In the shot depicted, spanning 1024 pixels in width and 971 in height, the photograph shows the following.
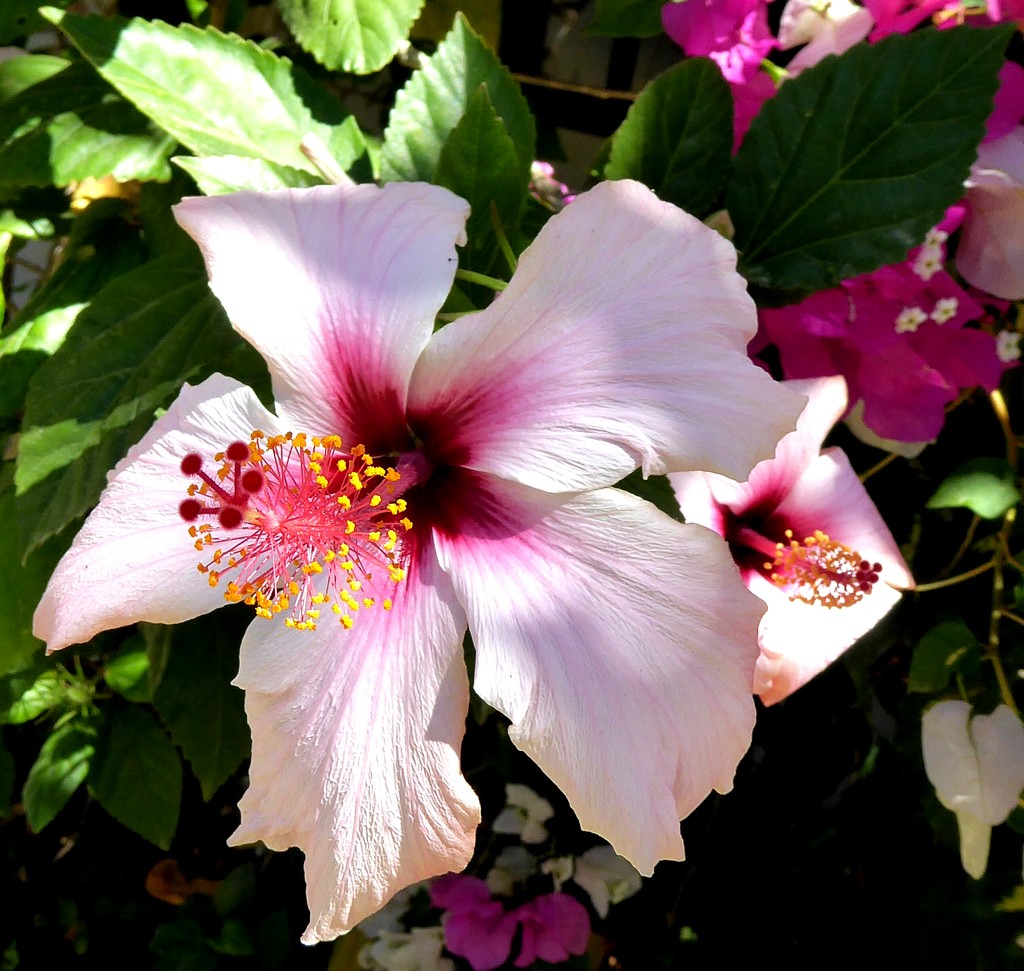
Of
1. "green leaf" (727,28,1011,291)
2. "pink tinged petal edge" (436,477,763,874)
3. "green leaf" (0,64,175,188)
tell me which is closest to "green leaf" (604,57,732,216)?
"green leaf" (727,28,1011,291)

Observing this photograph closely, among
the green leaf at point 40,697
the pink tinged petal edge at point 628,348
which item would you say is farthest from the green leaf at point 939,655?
the green leaf at point 40,697

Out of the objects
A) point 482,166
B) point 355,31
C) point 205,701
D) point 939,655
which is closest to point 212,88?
point 355,31

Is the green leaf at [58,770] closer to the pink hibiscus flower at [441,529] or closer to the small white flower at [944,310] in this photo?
the pink hibiscus flower at [441,529]

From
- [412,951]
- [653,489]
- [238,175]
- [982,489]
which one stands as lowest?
[412,951]

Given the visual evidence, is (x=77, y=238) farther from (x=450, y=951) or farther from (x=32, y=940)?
(x=32, y=940)

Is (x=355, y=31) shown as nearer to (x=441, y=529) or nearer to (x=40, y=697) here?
(x=441, y=529)
